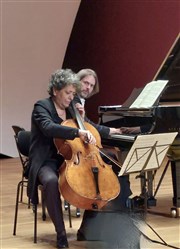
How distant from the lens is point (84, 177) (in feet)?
10.3

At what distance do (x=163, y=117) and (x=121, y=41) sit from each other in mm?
4546

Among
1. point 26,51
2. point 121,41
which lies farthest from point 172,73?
point 26,51

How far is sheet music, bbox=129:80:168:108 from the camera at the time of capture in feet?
12.9

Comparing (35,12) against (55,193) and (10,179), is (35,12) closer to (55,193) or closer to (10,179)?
(10,179)

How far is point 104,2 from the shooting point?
859cm

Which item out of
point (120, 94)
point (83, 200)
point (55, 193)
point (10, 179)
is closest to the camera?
point (83, 200)

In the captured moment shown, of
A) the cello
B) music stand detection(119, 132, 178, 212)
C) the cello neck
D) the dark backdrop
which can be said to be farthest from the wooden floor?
the dark backdrop

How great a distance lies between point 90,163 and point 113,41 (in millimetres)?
5430

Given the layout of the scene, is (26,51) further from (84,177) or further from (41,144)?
(84,177)

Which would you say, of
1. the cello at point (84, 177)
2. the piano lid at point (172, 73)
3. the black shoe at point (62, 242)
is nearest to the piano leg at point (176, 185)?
the piano lid at point (172, 73)

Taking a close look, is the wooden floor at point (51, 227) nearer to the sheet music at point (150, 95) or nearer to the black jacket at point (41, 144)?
the black jacket at point (41, 144)

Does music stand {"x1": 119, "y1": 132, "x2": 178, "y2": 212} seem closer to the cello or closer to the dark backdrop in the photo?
the cello

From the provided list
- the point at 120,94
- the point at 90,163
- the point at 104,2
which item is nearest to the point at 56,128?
the point at 90,163

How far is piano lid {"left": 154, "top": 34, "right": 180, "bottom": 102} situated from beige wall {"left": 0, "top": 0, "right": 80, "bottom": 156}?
4.55 m
